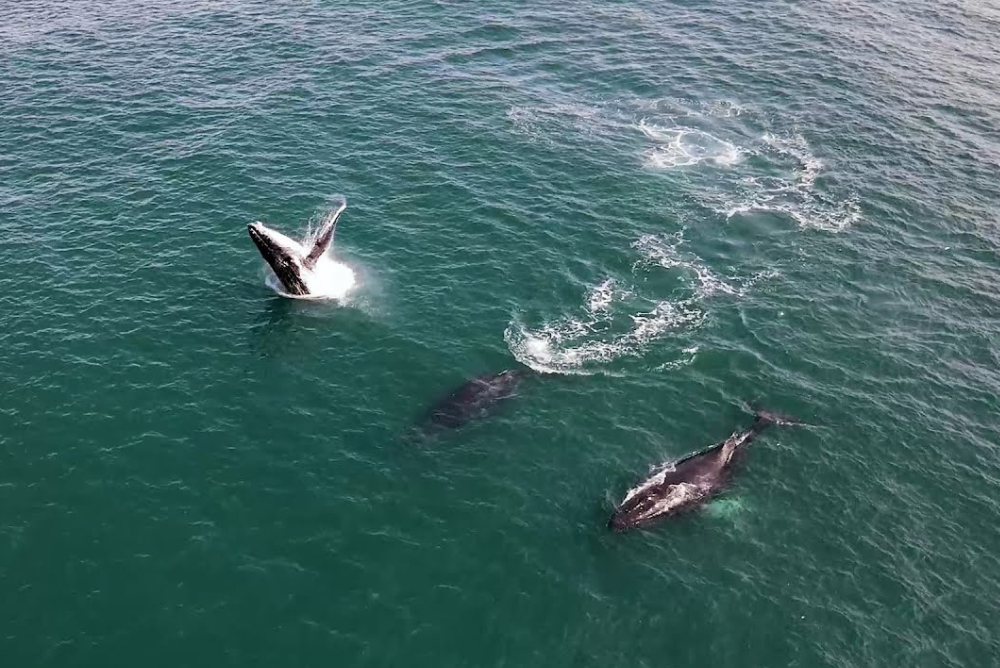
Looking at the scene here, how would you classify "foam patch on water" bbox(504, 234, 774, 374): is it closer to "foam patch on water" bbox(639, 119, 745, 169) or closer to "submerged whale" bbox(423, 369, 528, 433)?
"submerged whale" bbox(423, 369, 528, 433)

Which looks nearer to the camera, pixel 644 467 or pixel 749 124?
pixel 644 467

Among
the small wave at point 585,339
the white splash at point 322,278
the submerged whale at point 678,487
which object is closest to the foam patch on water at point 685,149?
the small wave at point 585,339

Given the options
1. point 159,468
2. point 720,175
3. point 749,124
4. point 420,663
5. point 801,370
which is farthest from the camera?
point 749,124

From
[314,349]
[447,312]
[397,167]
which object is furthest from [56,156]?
[447,312]

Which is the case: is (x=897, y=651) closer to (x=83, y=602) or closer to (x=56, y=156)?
(x=83, y=602)

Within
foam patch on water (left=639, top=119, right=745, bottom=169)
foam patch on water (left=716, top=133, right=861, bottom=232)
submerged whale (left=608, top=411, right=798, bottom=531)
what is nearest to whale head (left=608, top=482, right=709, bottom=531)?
submerged whale (left=608, top=411, right=798, bottom=531)

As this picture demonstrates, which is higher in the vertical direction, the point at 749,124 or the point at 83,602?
the point at 749,124

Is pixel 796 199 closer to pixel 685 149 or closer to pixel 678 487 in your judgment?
pixel 685 149
